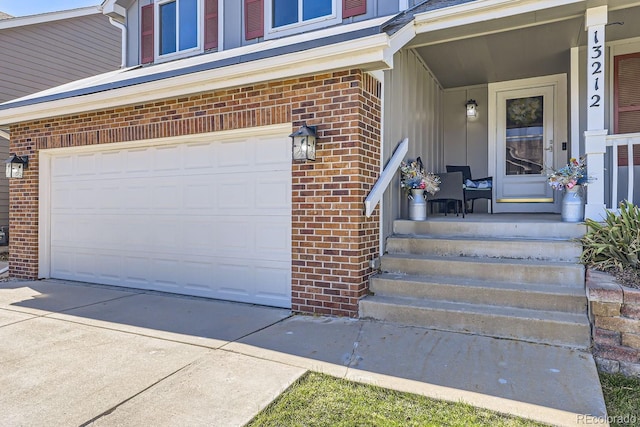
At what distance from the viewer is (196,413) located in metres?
2.42

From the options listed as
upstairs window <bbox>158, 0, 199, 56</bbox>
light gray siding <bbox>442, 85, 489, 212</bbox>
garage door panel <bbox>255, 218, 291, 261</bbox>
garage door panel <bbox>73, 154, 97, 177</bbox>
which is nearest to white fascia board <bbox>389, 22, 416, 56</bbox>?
garage door panel <bbox>255, 218, 291, 261</bbox>

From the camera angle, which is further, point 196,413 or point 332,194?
point 332,194

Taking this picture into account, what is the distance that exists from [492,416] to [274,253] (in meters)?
3.04

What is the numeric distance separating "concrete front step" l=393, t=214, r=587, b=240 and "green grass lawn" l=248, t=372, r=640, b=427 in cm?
185

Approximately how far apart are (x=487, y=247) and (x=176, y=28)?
6.83 meters

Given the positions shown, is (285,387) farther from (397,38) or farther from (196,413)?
(397,38)

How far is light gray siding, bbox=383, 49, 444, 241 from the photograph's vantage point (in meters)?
5.03

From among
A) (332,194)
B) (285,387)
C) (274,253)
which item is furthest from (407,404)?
(274,253)

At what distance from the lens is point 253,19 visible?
6.86 meters

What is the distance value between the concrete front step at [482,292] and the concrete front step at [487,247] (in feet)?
1.29

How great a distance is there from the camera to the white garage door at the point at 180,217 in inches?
194

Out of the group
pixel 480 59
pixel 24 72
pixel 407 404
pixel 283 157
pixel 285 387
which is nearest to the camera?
pixel 407 404

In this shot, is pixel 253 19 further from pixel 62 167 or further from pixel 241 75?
pixel 62 167

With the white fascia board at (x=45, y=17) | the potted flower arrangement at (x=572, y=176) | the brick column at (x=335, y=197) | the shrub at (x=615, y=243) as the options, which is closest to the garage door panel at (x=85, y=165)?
the brick column at (x=335, y=197)
